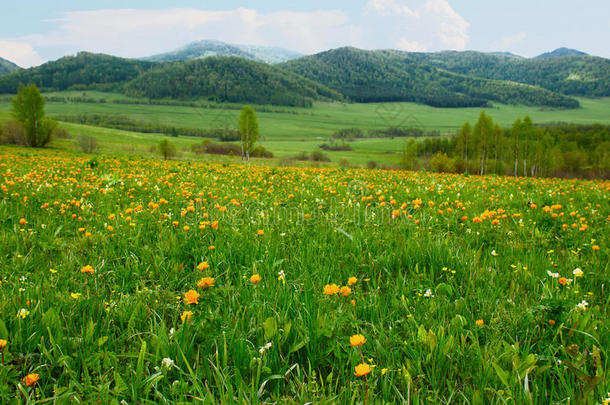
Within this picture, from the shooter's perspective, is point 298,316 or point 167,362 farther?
point 298,316

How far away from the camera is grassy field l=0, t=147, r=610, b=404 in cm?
171

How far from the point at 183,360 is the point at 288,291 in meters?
0.89

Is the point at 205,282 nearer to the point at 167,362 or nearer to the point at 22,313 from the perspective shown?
the point at 167,362

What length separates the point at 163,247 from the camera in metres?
3.52

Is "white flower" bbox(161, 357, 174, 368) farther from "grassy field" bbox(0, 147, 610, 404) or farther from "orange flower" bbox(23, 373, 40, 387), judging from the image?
"orange flower" bbox(23, 373, 40, 387)

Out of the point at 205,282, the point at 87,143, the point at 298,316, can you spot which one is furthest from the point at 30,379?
the point at 87,143

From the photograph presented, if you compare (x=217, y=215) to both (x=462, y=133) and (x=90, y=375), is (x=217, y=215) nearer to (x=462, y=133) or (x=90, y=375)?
(x=90, y=375)

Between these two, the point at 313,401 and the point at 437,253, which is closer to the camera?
the point at 313,401

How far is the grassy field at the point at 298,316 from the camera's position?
67.3 inches

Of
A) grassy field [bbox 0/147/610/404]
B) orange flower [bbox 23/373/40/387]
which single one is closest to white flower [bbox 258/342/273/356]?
grassy field [bbox 0/147/610/404]

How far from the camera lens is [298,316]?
86.6 inches

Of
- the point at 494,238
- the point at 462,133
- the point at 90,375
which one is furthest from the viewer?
the point at 462,133

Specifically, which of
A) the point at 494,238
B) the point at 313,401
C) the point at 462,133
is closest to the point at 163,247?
the point at 313,401

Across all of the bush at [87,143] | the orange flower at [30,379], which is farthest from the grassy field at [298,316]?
the bush at [87,143]
